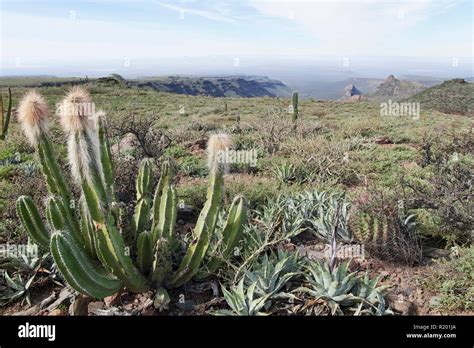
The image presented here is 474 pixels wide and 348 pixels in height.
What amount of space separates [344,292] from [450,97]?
95.7 feet

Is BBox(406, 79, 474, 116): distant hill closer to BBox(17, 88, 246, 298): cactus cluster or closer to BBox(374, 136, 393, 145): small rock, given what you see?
BBox(374, 136, 393, 145): small rock

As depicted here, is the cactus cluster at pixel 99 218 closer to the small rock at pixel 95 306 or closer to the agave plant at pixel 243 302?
the small rock at pixel 95 306

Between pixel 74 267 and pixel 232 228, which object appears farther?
pixel 232 228

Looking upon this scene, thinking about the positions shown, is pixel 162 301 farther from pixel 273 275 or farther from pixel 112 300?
pixel 273 275

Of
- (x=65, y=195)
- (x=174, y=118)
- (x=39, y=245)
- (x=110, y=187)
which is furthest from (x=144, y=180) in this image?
(x=174, y=118)

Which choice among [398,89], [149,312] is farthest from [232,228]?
[398,89]

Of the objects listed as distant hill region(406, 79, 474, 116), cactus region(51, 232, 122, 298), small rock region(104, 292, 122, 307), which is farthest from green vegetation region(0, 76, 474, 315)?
distant hill region(406, 79, 474, 116)

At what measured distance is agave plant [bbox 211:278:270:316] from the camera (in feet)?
10.4

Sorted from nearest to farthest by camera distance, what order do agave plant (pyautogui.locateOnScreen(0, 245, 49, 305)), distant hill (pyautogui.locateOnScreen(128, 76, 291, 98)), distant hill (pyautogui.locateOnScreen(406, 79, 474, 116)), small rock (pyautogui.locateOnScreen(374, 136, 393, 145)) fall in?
agave plant (pyautogui.locateOnScreen(0, 245, 49, 305)) < small rock (pyautogui.locateOnScreen(374, 136, 393, 145)) < distant hill (pyautogui.locateOnScreen(406, 79, 474, 116)) < distant hill (pyautogui.locateOnScreen(128, 76, 291, 98))

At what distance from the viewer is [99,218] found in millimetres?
3082

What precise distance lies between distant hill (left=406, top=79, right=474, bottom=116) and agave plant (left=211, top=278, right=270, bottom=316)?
2395 centimetres

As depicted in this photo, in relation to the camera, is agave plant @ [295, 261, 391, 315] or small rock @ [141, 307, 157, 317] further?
small rock @ [141, 307, 157, 317]

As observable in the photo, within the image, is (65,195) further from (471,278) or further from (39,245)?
(471,278)
